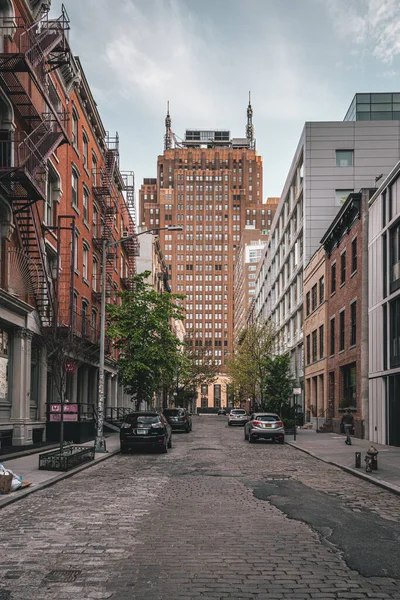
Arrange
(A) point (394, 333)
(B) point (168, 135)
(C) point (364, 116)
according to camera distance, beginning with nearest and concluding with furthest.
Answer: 1. (A) point (394, 333)
2. (C) point (364, 116)
3. (B) point (168, 135)

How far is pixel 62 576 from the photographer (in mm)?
6762

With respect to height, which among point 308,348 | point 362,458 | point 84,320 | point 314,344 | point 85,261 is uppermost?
point 85,261

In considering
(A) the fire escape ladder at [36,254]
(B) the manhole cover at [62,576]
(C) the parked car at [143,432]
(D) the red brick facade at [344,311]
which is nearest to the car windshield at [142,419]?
(C) the parked car at [143,432]

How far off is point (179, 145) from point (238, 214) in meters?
34.9

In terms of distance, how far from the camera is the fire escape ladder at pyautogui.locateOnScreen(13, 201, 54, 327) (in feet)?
76.5

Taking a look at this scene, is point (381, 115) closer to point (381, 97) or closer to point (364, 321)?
point (381, 97)

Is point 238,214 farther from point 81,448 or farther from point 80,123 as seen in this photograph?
point 81,448

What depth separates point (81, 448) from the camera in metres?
20.0

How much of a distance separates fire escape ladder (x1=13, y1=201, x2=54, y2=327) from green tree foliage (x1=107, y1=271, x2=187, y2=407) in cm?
877

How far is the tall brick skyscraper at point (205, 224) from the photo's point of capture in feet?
551

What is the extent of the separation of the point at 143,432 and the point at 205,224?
147 metres

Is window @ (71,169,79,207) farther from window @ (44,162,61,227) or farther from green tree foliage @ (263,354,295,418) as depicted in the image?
green tree foliage @ (263,354,295,418)

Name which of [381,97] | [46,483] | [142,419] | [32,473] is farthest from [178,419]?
[381,97]

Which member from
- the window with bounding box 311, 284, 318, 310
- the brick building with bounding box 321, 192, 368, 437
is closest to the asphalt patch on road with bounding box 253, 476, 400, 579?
the brick building with bounding box 321, 192, 368, 437
